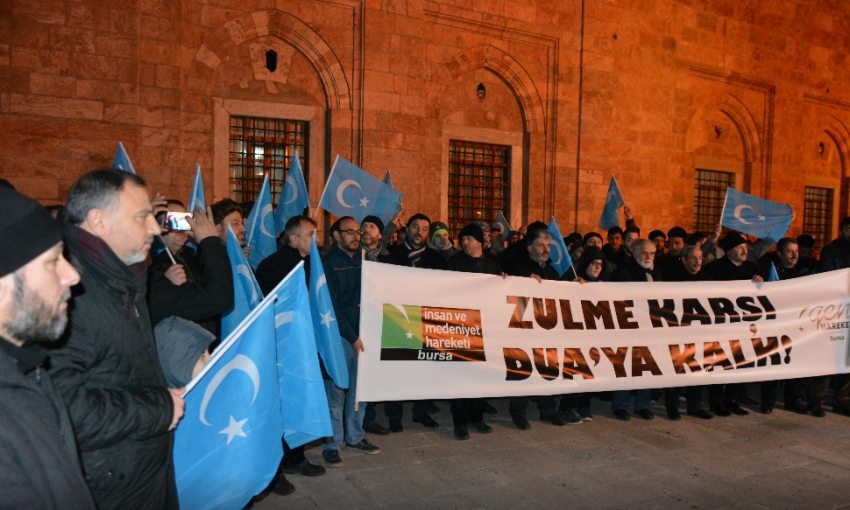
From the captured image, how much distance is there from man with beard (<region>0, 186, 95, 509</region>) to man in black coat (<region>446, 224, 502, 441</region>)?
460 centimetres

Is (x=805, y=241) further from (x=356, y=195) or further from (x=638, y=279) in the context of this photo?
(x=356, y=195)

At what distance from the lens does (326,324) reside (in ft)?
15.5

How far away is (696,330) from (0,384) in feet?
20.4

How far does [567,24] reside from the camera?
13688mm

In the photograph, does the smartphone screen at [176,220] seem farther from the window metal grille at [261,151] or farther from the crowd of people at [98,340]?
the window metal grille at [261,151]

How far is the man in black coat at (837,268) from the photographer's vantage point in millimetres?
7047

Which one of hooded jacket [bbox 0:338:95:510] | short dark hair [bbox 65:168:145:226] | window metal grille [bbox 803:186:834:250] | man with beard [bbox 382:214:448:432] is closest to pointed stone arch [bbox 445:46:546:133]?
man with beard [bbox 382:214:448:432]

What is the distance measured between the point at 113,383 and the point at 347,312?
338cm

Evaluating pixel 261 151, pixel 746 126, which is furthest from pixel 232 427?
pixel 746 126

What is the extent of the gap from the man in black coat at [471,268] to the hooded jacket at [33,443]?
15.3ft

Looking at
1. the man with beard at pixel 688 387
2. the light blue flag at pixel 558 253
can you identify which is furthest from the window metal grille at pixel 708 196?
the light blue flag at pixel 558 253

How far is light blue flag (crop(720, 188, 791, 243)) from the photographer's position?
27.3 feet

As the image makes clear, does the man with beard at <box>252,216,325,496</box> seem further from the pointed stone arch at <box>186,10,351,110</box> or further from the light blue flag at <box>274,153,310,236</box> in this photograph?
the pointed stone arch at <box>186,10,351,110</box>

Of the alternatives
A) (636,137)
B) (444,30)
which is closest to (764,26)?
(636,137)
